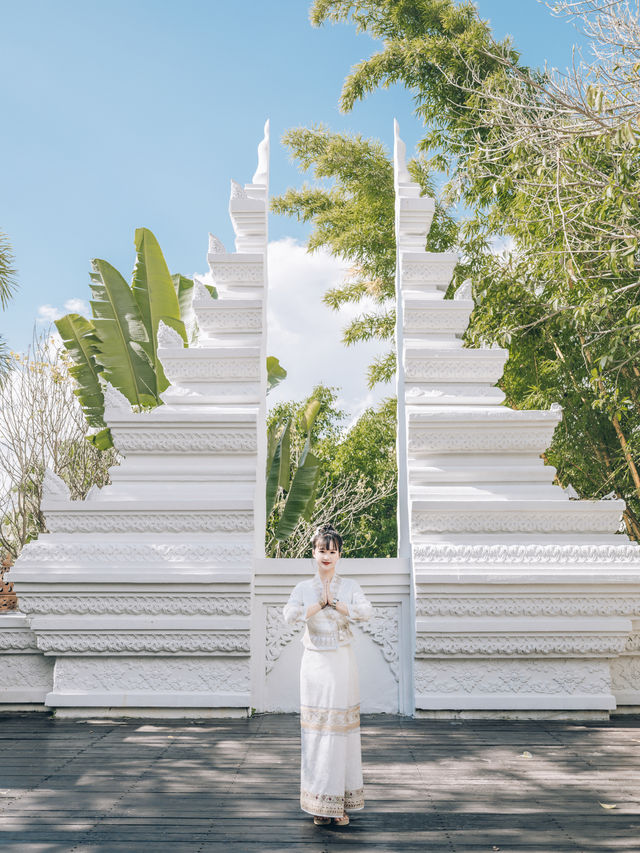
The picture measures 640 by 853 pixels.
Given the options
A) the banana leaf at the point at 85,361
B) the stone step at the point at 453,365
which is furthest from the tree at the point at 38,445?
the stone step at the point at 453,365

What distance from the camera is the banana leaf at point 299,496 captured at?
23.9ft

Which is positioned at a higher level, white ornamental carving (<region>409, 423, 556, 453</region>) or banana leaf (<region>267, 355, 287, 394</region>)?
banana leaf (<region>267, 355, 287, 394</region>)

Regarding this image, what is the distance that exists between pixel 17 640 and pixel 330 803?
263 centimetres

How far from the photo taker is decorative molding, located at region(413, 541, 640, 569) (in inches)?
171

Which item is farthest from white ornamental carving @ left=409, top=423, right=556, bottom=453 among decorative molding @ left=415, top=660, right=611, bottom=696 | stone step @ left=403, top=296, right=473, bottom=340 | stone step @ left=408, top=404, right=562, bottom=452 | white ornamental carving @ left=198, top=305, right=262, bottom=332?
white ornamental carving @ left=198, top=305, right=262, bottom=332

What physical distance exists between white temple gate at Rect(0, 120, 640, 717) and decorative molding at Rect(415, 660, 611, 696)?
11 millimetres

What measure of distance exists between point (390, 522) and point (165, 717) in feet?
43.9

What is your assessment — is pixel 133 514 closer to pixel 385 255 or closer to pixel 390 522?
pixel 385 255

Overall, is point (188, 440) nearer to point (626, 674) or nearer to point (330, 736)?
point (330, 736)

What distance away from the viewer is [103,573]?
4.25 metres

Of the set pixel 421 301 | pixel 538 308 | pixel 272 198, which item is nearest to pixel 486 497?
pixel 421 301

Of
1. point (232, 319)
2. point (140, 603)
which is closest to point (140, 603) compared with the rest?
point (140, 603)

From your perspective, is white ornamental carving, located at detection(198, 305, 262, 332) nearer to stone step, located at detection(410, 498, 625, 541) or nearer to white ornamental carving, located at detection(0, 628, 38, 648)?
stone step, located at detection(410, 498, 625, 541)

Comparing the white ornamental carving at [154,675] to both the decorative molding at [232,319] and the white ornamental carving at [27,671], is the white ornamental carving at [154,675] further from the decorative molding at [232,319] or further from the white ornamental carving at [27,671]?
the decorative molding at [232,319]
